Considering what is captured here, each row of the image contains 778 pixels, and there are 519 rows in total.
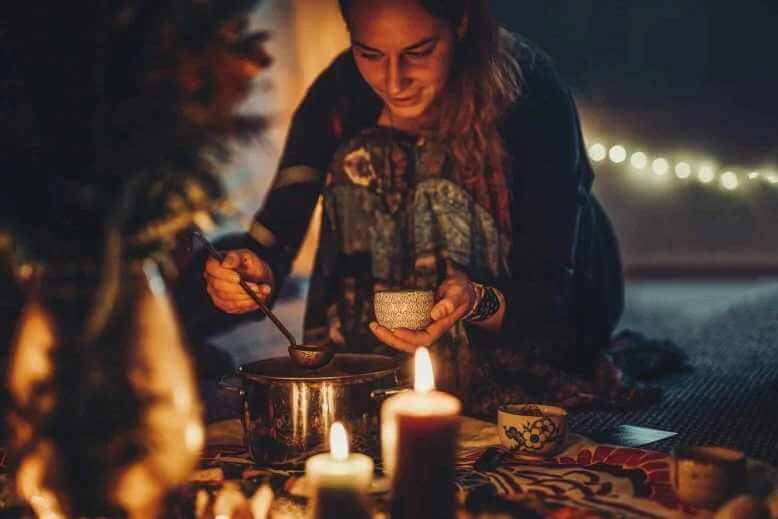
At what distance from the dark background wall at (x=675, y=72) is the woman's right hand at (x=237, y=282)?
8.68 feet

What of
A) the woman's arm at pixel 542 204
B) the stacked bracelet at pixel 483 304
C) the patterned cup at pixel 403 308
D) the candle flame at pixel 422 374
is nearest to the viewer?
the candle flame at pixel 422 374

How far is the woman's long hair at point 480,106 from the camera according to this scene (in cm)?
167

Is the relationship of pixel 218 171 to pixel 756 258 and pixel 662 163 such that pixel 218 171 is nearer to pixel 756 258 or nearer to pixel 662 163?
pixel 662 163

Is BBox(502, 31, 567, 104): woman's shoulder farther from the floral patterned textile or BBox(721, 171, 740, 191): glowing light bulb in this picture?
BBox(721, 171, 740, 191): glowing light bulb

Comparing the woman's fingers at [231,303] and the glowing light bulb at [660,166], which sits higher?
the glowing light bulb at [660,166]

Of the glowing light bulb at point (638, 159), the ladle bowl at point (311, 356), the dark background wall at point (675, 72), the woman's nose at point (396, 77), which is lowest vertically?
the ladle bowl at point (311, 356)

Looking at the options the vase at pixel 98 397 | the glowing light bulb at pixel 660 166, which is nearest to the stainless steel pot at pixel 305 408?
the vase at pixel 98 397

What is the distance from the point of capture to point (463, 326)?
167cm

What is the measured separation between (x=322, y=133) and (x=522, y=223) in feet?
1.65

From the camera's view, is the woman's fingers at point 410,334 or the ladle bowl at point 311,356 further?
the woman's fingers at point 410,334

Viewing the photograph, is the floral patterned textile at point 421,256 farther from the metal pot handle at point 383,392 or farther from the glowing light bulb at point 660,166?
the glowing light bulb at point 660,166

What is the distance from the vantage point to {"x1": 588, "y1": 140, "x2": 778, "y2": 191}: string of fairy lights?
3.72m

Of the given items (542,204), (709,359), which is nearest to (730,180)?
(709,359)

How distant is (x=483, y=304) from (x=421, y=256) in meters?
0.27
